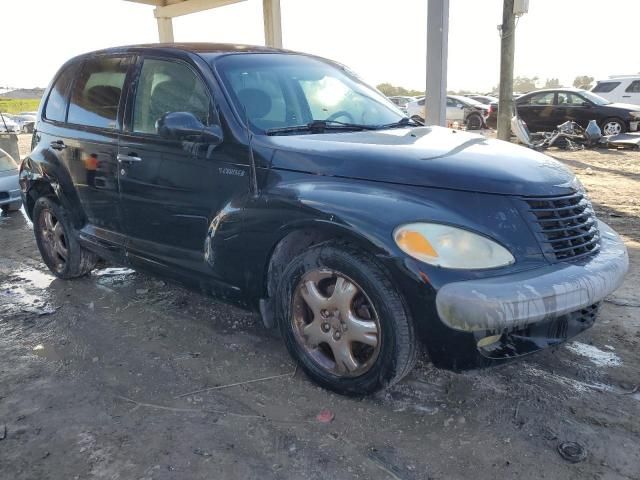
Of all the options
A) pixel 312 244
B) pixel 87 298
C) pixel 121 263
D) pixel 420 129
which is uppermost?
pixel 420 129

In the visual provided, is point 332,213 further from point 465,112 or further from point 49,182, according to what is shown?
point 465,112

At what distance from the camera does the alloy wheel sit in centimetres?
261

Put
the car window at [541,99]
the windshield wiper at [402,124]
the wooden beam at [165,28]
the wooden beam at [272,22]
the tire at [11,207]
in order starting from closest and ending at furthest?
1. the windshield wiper at [402,124]
2. the tire at [11,207]
3. the wooden beam at [272,22]
4. the wooden beam at [165,28]
5. the car window at [541,99]

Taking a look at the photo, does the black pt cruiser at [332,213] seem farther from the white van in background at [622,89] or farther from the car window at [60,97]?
the white van in background at [622,89]

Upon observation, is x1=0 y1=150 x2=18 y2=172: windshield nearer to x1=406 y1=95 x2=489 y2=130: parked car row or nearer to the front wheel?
the front wheel

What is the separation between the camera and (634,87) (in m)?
18.8

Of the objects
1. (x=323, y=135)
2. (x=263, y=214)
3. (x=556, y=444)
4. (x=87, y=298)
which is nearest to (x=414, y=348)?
(x=556, y=444)

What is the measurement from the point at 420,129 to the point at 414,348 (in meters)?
1.57

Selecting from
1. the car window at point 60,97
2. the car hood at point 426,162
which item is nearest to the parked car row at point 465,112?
the car window at point 60,97

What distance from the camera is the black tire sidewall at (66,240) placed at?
4.45 meters

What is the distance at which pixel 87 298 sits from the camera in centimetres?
438

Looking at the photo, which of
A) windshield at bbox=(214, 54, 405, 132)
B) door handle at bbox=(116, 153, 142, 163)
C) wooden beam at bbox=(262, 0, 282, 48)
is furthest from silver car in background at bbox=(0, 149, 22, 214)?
wooden beam at bbox=(262, 0, 282, 48)

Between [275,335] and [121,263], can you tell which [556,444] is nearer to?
[275,335]

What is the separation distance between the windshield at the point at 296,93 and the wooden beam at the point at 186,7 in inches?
381
